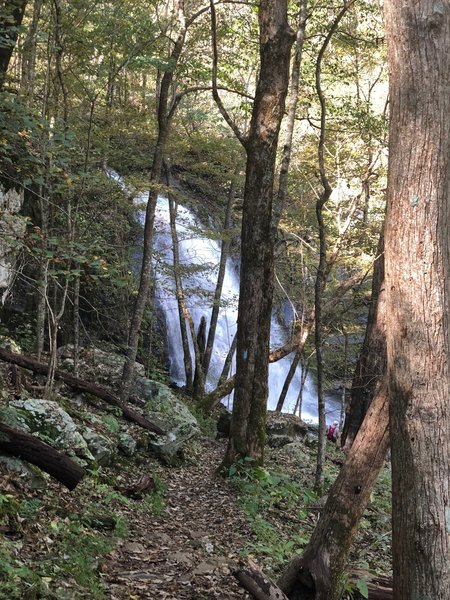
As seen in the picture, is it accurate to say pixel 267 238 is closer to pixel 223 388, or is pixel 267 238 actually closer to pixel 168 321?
pixel 223 388

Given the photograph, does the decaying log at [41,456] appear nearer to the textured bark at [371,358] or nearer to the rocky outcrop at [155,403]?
the rocky outcrop at [155,403]

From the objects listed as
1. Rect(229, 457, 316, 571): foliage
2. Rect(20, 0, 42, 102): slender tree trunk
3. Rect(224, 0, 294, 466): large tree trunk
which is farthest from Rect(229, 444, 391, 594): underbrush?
Rect(20, 0, 42, 102): slender tree trunk

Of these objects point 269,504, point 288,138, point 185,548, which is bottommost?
point 185,548

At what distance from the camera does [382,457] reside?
4.32 m

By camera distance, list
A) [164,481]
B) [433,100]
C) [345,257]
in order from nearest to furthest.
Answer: [433,100] < [164,481] < [345,257]

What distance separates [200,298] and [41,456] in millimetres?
13069

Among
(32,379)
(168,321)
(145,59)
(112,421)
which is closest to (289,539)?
(112,421)

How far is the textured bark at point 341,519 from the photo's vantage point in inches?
165

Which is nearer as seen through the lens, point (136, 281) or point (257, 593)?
point (257, 593)

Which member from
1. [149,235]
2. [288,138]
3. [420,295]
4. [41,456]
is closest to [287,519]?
[41,456]

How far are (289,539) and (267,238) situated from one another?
4.01 meters

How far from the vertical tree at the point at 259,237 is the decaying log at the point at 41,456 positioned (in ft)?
11.7

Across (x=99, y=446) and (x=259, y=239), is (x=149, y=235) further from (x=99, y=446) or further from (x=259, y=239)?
(x=99, y=446)

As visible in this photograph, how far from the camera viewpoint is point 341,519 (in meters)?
4.31
